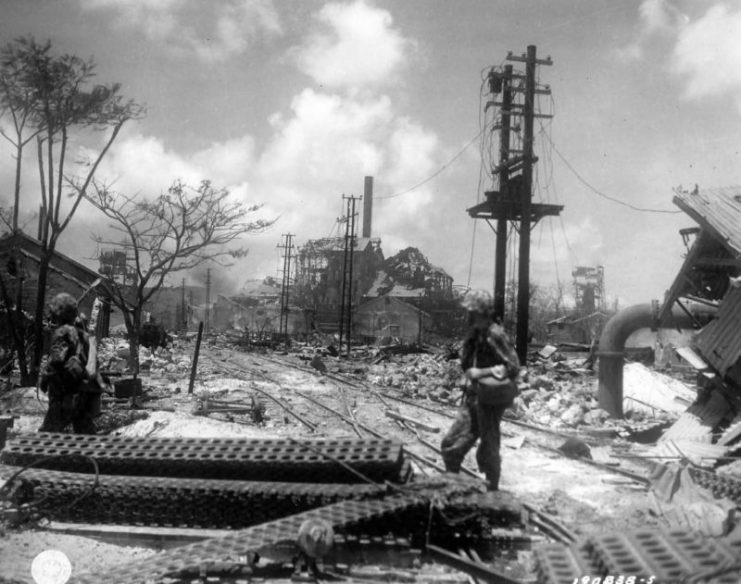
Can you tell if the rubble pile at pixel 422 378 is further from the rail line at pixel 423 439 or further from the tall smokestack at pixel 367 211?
the tall smokestack at pixel 367 211

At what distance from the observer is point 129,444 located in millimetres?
5527

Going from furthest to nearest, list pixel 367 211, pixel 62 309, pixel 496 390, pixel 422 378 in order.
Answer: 1. pixel 367 211
2. pixel 422 378
3. pixel 62 309
4. pixel 496 390

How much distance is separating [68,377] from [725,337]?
10203 mm

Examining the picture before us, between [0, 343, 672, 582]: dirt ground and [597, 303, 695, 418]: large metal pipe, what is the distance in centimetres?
261

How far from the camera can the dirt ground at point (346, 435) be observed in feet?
15.0

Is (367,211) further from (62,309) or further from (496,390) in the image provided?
(496,390)

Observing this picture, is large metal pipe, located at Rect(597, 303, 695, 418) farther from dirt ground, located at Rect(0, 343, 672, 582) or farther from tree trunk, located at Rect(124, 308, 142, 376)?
tree trunk, located at Rect(124, 308, 142, 376)

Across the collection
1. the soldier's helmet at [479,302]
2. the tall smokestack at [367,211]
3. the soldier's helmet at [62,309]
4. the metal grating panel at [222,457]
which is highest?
the tall smokestack at [367,211]

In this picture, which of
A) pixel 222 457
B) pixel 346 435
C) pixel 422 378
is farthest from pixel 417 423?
pixel 422 378

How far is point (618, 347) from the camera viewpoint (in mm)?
12086

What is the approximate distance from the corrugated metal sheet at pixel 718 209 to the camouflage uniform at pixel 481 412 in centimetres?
619

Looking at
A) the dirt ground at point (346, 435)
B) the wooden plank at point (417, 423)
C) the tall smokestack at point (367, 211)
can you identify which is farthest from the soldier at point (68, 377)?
the tall smokestack at point (367, 211)

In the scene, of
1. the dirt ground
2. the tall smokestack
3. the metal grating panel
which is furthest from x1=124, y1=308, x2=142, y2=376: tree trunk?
the tall smokestack

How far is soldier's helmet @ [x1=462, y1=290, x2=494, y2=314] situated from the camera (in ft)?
17.0
